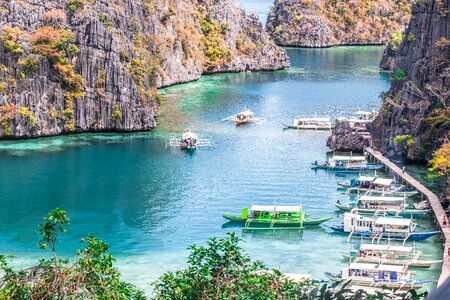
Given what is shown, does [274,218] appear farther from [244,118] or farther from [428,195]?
[244,118]

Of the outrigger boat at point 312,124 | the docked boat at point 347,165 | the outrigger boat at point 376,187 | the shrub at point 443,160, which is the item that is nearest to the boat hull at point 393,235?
the shrub at point 443,160

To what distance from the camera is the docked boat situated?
311 ft

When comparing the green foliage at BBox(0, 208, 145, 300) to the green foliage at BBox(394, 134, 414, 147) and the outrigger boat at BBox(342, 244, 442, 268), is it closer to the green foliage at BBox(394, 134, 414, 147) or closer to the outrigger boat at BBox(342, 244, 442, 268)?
the outrigger boat at BBox(342, 244, 442, 268)

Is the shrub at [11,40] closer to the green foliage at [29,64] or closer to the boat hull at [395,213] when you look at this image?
the green foliage at [29,64]

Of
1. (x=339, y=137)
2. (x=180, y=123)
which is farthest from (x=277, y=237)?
(x=180, y=123)

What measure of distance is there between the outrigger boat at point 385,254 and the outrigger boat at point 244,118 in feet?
170

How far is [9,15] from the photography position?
364ft

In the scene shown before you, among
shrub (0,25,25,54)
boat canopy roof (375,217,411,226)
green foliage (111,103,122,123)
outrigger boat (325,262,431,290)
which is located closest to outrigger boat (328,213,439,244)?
Answer: boat canopy roof (375,217,411,226)

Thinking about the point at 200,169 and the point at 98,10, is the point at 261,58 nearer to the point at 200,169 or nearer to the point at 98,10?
the point at 98,10

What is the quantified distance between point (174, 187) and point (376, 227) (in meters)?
21.1

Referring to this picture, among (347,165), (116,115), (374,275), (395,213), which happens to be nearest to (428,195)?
(395,213)

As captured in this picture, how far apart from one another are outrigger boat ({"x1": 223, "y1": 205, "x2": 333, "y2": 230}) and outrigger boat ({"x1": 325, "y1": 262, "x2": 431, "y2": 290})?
37.1 ft

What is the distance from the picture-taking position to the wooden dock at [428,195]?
64019 mm

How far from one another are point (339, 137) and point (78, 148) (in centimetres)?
2990
